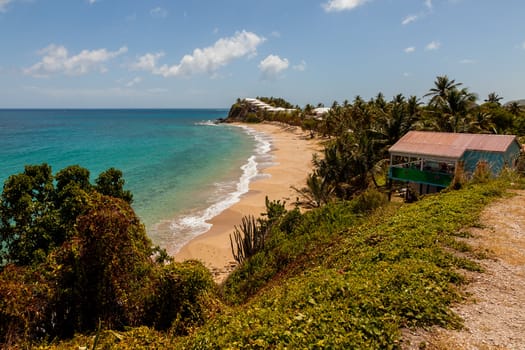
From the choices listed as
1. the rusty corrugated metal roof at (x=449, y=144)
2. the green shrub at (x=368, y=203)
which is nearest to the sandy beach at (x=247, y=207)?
the green shrub at (x=368, y=203)

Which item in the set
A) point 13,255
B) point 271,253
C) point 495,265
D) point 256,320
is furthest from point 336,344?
point 13,255

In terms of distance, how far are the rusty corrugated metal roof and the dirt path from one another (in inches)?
343

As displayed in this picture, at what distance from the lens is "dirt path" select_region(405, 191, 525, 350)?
14.7 ft

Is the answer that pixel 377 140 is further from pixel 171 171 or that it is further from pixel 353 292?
pixel 171 171

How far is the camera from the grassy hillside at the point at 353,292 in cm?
466

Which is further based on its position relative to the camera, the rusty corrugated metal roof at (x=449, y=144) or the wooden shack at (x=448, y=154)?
the rusty corrugated metal roof at (x=449, y=144)

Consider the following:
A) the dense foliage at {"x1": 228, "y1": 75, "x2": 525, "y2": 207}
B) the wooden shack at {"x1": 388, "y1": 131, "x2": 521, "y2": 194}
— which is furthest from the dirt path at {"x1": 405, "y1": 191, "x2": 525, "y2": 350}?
the dense foliage at {"x1": 228, "y1": 75, "x2": 525, "y2": 207}

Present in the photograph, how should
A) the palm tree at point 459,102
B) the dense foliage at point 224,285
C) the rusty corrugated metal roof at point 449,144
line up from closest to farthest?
the dense foliage at point 224,285 < the rusty corrugated metal roof at point 449,144 < the palm tree at point 459,102

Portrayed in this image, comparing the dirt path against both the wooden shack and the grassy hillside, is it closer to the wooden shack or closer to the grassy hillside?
the grassy hillside

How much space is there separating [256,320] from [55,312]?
13.6ft

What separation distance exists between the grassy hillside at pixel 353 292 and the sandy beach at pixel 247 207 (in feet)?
18.1

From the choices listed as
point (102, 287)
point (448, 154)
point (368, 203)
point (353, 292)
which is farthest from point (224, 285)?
point (448, 154)

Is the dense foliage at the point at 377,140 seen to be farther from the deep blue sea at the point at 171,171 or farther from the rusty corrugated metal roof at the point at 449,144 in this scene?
the deep blue sea at the point at 171,171

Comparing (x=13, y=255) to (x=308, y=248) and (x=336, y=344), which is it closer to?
(x=308, y=248)
